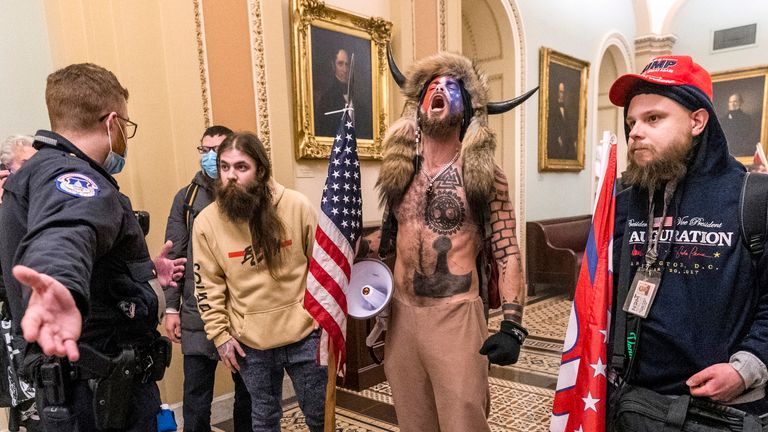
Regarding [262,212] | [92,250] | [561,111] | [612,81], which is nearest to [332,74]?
[262,212]

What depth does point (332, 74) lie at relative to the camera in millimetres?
4613

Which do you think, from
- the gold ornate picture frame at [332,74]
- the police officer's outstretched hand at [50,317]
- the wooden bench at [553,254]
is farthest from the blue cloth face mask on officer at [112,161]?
the wooden bench at [553,254]

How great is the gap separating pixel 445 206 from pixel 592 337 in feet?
2.42

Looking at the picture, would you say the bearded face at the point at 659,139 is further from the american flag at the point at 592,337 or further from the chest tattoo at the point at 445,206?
the chest tattoo at the point at 445,206

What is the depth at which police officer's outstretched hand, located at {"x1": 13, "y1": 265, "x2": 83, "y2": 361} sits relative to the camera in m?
1.00

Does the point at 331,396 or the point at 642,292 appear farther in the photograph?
the point at 331,396

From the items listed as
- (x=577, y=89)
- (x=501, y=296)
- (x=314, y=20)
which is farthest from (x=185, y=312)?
(x=577, y=89)

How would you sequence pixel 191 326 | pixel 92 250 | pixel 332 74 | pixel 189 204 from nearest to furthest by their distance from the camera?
pixel 92 250 < pixel 191 326 < pixel 189 204 < pixel 332 74

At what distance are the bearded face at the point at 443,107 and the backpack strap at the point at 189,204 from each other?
1.59 m

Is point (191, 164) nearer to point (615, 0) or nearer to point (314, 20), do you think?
point (314, 20)

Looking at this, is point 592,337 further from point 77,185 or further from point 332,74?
point 332,74

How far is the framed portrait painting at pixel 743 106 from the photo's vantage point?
9836 mm

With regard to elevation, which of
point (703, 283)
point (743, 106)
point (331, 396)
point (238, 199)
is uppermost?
point (743, 106)

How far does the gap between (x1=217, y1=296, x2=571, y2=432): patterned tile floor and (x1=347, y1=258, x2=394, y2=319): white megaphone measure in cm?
161
